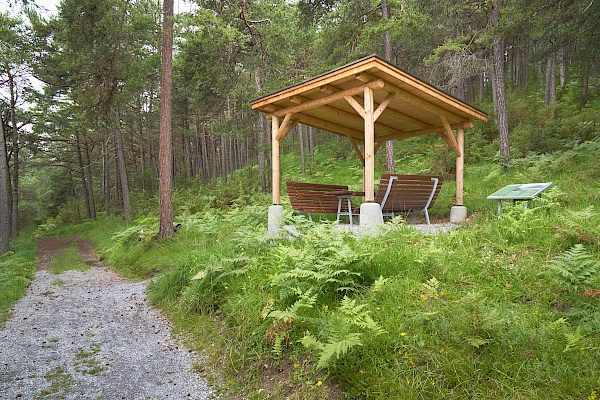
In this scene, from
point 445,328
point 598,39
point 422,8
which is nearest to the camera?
point 445,328

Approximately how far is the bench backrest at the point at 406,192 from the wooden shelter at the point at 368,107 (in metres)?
0.54

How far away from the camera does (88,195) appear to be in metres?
24.5

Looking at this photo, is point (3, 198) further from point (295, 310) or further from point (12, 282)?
point (295, 310)

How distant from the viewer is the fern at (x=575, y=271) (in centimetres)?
293

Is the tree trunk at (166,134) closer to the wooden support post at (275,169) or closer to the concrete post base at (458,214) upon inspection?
the wooden support post at (275,169)

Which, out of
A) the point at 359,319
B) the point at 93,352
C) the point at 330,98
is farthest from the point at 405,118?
the point at 93,352

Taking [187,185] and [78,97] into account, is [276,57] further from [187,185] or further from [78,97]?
[187,185]

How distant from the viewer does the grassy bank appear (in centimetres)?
226

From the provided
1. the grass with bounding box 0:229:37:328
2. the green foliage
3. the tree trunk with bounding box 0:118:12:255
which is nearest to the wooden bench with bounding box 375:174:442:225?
the green foliage

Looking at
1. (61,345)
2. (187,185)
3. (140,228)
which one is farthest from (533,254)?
(187,185)

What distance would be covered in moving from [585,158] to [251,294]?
1056cm

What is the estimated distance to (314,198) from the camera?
8.42 m

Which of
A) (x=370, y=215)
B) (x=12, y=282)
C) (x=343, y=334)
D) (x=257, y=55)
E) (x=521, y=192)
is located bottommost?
(x=12, y=282)

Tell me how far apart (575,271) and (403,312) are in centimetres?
158
